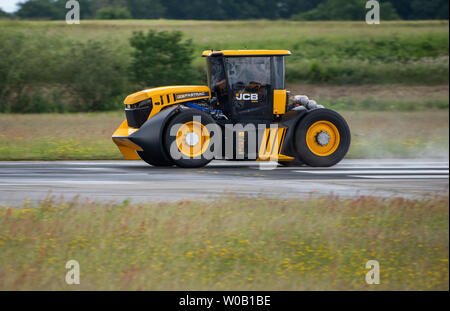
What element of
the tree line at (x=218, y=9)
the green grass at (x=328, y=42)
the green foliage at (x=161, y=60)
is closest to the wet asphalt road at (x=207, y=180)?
the green foliage at (x=161, y=60)

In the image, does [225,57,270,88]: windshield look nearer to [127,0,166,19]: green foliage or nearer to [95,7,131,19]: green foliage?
[95,7,131,19]: green foliage

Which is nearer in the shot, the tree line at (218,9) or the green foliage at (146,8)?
the tree line at (218,9)

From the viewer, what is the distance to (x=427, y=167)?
13.7 metres

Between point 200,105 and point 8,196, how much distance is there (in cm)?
444

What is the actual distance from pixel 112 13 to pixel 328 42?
18060 mm

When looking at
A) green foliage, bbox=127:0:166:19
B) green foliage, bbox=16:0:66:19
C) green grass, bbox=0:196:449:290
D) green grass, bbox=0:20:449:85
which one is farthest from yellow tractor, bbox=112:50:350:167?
green foliage, bbox=127:0:166:19

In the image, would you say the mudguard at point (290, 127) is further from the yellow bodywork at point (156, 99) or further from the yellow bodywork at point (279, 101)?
the yellow bodywork at point (156, 99)

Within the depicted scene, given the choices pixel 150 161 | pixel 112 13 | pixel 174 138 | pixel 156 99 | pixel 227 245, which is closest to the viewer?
pixel 227 245

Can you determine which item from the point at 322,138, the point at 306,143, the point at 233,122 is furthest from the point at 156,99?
the point at 322,138

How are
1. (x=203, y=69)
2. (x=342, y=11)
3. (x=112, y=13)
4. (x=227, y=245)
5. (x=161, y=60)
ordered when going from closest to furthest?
(x=227, y=245) → (x=203, y=69) → (x=161, y=60) → (x=342, y=11) → (x=112, y=13)

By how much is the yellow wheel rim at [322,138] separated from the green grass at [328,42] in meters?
17.1

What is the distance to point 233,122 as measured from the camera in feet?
41.8

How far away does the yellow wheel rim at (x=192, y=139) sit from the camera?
12.4 metres

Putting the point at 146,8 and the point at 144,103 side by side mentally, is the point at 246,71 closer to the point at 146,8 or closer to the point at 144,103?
the point at 144,103
